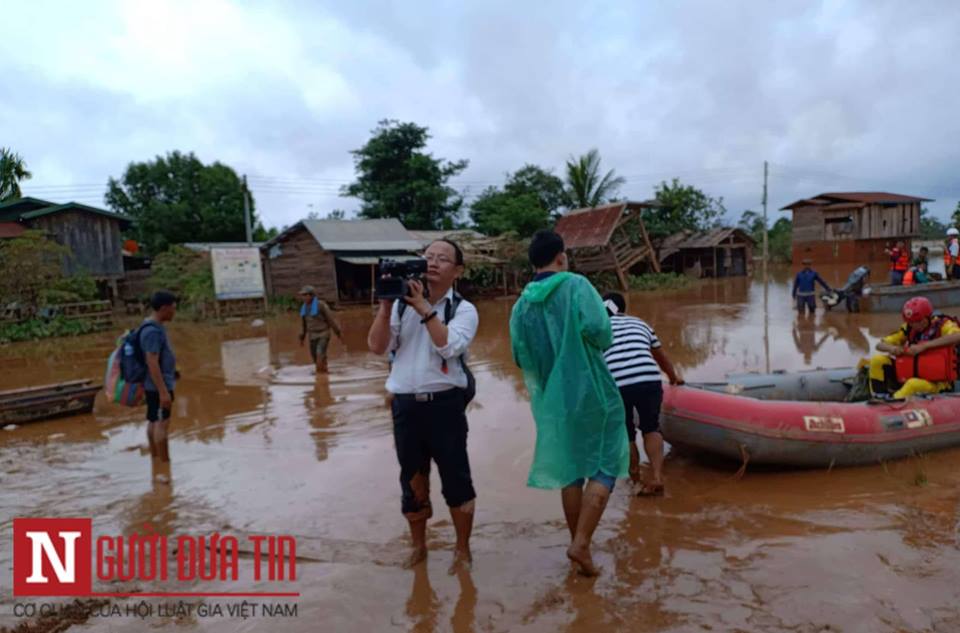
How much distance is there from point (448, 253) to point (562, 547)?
182 cm

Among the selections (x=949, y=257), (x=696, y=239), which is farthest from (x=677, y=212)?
(x=949, y=257)

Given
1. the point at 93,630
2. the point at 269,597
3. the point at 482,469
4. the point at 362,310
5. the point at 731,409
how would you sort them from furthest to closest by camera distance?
the point at 362,310 < the point at 482,469 < the point at 731,409 < the point at 269,597 < the point at 93,630

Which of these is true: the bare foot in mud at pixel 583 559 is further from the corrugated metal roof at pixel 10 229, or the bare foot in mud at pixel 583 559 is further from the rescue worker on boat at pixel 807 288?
the corrugated metal roof at pixel 10 229

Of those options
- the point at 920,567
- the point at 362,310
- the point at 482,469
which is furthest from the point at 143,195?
the point at 920,567

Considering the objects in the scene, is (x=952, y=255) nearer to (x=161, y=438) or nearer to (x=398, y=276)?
(x=398, y=276)

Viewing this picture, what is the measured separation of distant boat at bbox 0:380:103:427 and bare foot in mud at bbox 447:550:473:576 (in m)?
6.64

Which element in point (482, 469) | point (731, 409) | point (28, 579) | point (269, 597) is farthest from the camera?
point (482, 469)

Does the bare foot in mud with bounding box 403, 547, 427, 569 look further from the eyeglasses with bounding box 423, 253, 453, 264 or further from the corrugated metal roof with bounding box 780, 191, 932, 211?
the corrugated metal roof with bounding box 780, 191, 932, 211

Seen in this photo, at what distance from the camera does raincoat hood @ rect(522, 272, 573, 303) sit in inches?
128

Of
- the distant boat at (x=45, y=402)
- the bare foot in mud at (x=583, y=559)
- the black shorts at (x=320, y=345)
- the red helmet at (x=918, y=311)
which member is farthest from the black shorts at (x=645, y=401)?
the distant boat at (x=45, y=402)

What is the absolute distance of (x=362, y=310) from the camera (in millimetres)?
23188

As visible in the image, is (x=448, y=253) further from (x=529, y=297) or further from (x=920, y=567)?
(x=920, y=567)

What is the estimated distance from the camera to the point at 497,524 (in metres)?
4.18

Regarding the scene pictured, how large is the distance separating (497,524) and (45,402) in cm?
654
